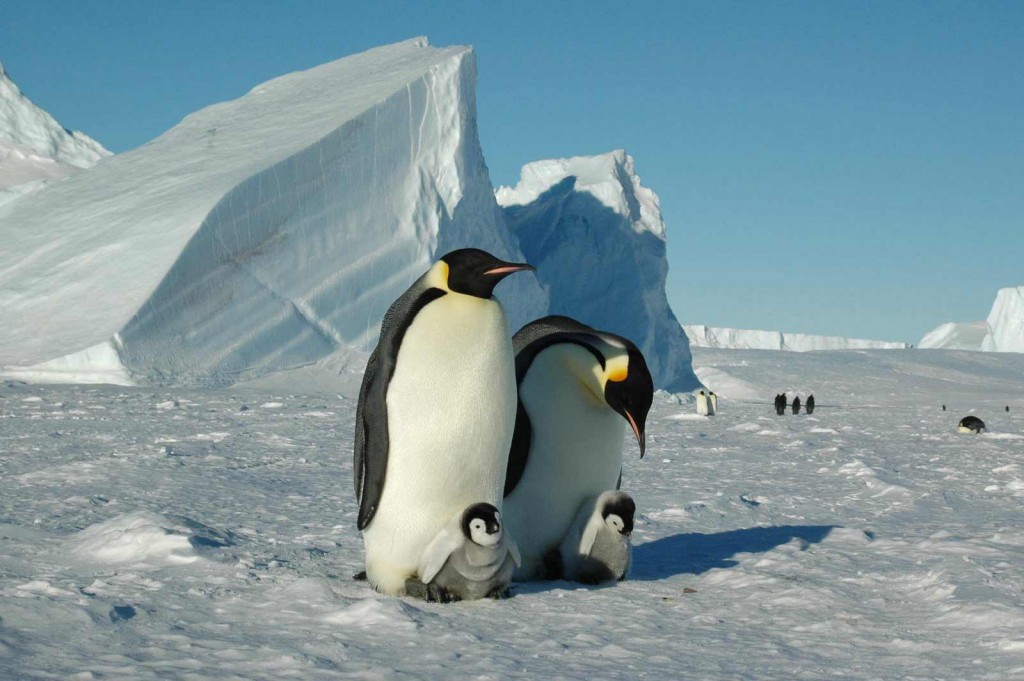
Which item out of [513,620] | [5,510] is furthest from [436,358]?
[5,510]

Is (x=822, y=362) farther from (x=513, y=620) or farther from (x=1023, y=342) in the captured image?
(x=513, y=620)

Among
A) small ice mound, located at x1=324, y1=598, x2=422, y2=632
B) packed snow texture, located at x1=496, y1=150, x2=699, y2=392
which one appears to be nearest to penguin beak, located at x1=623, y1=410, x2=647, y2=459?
small ice mound, located at x1=324, y1=598, x2=422, y2=632

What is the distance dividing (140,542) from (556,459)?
1.50 metres

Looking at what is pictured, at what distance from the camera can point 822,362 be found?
40.2 meters

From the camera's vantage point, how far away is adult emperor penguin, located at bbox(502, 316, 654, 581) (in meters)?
3.55

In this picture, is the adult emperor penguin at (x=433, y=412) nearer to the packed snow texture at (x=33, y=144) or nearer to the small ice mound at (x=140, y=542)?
the small ice mound at (x=140, y=542)

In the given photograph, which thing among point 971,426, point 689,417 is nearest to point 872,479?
point 971,426

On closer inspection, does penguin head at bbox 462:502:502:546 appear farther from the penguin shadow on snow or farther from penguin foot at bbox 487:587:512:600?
the penguin shadow on snow

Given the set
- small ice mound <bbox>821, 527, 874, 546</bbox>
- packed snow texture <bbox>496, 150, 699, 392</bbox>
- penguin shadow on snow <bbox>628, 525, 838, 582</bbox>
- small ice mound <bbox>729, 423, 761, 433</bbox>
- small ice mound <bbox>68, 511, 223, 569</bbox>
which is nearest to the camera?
small ice mound <bbox>68, 511, 223, 569</bbox>

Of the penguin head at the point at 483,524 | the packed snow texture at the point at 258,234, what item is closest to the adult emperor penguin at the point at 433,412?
the penguin head at the point at 483,524

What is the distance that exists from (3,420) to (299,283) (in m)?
9.44

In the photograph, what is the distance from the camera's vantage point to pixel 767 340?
205 ft

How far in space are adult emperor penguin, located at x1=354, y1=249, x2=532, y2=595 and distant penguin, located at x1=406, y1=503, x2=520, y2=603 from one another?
8 cm

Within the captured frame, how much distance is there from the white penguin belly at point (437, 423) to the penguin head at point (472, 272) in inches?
1.2
